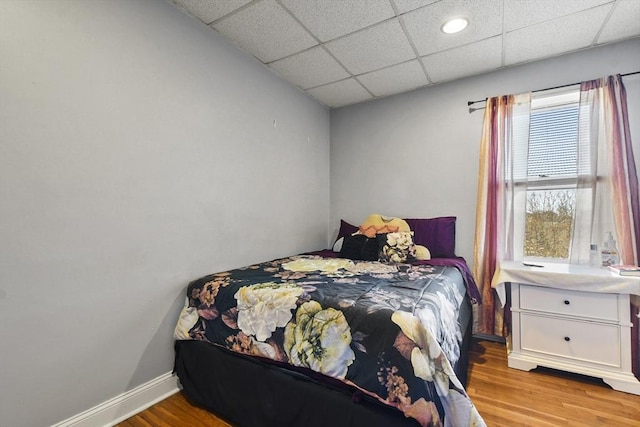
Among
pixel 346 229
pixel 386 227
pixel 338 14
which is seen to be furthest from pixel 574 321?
pixel 338 14

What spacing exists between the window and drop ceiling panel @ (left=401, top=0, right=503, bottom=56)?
847 millimetres

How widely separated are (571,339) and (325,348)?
6.02 ft

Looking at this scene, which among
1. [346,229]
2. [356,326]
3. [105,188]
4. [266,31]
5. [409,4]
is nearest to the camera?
[356,326]

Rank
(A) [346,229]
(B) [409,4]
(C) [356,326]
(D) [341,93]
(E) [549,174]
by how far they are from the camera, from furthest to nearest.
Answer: (A) [346,229] < (D) [341,93] < (E) [549,174] < (B) [409,4] < (C) [356,326]

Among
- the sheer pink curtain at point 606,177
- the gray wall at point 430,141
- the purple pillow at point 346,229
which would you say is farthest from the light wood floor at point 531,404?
the purple pillow at point 346,229

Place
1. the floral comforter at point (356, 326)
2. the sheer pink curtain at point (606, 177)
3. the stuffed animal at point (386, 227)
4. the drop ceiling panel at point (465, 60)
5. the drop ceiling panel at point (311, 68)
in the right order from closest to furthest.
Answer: the floral comforter at point (356, 326), the sheer pink curtain at point (606, 177), the drop ceiling panel at point (465, 60), the drop ceiling panel at point (311, 68), the stuffed animal at point (386, 227)

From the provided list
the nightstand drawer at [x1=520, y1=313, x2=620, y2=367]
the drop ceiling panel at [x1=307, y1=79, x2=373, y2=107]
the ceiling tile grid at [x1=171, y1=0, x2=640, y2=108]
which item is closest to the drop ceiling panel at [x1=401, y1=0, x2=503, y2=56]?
the ceiling tile grid at [x1=171, y1=0, x2=640, y2=108]

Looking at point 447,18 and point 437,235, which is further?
point 437,235

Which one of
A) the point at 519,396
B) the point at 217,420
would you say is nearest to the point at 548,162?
the point at 519,396

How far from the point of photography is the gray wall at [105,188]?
127cm

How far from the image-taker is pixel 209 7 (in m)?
1.87

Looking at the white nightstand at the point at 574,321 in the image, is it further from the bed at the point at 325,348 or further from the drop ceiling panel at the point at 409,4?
the drop ceiling panel at the point at 409,4

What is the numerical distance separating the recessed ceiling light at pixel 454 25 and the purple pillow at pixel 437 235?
1.58 metres

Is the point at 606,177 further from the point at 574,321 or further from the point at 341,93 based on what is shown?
the point at 341,93
